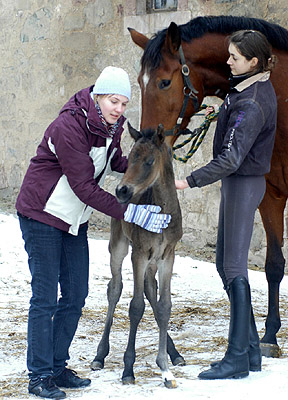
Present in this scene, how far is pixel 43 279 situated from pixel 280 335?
2.05 m

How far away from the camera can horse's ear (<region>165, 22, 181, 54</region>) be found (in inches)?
168

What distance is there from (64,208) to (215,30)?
172 centimetres

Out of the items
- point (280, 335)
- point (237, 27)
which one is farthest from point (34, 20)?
point (280, 335)

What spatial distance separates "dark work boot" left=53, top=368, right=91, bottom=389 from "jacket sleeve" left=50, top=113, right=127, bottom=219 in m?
0.93

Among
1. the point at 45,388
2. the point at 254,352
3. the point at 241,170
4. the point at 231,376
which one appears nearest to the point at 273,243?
the point at 254,352

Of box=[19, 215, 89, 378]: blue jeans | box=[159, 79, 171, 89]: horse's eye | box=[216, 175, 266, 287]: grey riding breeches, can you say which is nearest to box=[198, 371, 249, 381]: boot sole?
box=[216, 175, 266, 287]: grey riding breeches

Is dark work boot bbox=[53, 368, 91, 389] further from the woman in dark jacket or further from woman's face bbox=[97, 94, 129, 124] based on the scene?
woman's face bbox=[97, 94, 129, 124]

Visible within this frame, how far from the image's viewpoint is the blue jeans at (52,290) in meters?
3.53

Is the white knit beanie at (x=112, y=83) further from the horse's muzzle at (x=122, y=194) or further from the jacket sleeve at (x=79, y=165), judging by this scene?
the horse's muzzle at (x=122, y=194)

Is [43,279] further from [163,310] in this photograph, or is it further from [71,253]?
[163,310]

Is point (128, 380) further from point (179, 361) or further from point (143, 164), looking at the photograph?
point (143, 164)

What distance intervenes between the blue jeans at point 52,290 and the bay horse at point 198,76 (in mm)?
1010

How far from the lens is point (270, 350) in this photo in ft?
14.3

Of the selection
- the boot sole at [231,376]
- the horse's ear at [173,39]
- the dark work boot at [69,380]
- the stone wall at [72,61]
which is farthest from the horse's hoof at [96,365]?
the stone wall at [72,61]
